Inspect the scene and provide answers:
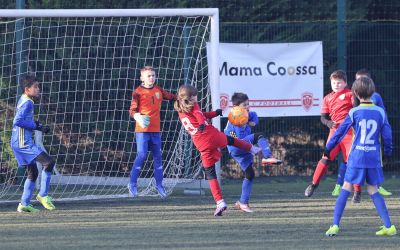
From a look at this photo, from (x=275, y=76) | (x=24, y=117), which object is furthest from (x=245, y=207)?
(x=275, y=76)

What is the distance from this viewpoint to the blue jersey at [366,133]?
28.6 feet

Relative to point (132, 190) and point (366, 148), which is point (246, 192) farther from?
point (366, 148)

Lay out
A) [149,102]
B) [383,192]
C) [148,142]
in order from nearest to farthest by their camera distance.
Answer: [149,102] → [148,142] → [383,192]

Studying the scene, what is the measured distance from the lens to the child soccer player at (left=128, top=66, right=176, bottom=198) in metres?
11.9

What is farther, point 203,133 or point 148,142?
point 148,142

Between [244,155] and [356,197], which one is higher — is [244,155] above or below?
above

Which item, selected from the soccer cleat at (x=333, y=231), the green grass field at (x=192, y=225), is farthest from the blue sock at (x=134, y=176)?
the soccer cleat at (x=333, y=231)

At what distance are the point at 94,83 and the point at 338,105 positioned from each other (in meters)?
3.71

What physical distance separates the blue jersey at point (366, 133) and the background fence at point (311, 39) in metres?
5.81

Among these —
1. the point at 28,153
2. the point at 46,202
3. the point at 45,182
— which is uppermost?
the point at 28,153

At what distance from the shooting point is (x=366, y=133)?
28.6 feet

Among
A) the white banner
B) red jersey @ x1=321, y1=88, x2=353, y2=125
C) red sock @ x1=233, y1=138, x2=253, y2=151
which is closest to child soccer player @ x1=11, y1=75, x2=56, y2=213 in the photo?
red sock @ x1=233, y1=138, x2=253, y2=151

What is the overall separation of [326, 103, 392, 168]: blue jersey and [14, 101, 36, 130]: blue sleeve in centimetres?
366

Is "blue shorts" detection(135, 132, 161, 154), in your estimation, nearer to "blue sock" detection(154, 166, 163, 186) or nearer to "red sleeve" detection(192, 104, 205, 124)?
"blue sock" detection(154, 166, 163, 186)
